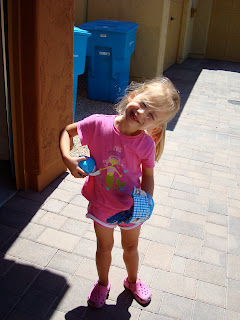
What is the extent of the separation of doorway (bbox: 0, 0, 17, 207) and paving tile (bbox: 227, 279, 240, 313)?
84.4 inches

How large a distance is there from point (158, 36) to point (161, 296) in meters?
6.73

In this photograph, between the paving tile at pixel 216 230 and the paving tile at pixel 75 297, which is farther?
the paving tile at pixel 216 230

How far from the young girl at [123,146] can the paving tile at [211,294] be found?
79 centimetres

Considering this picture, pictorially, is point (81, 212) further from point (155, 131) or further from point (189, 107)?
point (189, 107)

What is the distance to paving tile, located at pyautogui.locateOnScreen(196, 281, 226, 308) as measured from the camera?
239cm

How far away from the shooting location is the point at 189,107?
24.1ft

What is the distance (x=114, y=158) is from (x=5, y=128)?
2.28 m

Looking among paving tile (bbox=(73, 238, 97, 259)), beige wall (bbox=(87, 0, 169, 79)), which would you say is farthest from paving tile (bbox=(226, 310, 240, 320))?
beige wall (bbox=(87, 0, 169, 79))

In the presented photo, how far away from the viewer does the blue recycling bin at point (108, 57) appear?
21.0 ft

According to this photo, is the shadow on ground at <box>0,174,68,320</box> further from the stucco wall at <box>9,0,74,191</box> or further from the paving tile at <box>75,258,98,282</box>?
the stucco wall at <box>9,0,74,191</box>

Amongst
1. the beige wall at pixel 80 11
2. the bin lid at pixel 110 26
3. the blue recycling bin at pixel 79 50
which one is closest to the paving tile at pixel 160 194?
the blue recycling bin at pixel 79 50

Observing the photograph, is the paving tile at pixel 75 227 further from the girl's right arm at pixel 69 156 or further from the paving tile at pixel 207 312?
the girl's right arm at pixel 69 156

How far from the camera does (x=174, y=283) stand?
252 centimetres

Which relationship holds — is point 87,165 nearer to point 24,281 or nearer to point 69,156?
point 69,156
